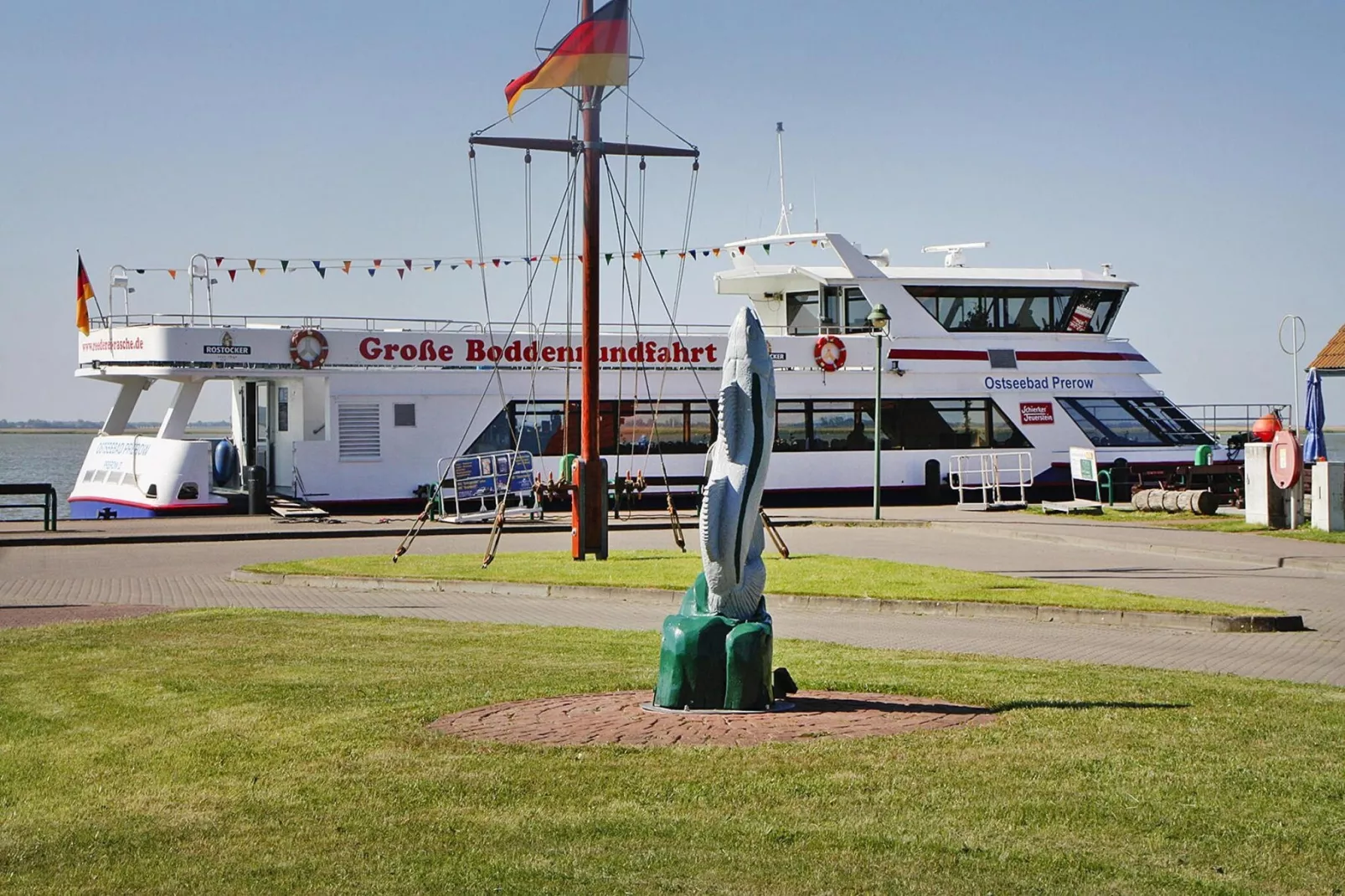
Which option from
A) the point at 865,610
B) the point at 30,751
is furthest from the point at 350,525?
the point at 30,751

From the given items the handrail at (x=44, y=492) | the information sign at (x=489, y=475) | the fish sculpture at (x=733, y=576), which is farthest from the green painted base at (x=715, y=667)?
the information sign at (x=489, y=475)

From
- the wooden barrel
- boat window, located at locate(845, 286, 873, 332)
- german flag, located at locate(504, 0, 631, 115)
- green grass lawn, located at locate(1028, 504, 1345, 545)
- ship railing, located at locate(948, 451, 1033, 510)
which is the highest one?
german flag, located at locate(504, 0, 631, 115)

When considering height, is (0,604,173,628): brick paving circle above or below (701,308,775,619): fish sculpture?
below

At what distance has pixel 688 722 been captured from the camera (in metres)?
9.06

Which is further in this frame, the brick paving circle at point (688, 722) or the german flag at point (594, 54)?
the german flag at point (594, 54)

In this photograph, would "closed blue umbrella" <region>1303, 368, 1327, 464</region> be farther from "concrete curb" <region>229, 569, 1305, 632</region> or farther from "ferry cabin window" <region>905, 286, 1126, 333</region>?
"concrete curb" <region>229, 569, 1305, 632</region>

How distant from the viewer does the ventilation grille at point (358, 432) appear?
34.4 metres

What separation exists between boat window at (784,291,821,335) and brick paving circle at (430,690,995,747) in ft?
97.6

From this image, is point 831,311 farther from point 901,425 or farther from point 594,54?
point 594,54

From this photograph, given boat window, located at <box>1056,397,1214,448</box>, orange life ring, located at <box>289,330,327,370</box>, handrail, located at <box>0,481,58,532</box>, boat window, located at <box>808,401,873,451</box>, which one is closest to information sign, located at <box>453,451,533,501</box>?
orange life ring, located at <box>289,330,327,370</box>

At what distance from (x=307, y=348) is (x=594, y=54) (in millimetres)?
14206

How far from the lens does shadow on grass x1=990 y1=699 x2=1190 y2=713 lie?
30.9 feet

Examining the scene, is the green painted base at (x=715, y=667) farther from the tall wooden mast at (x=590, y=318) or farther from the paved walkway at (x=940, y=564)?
the tall wooden mast at (x=590, y=318)

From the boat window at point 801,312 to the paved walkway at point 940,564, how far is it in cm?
947
